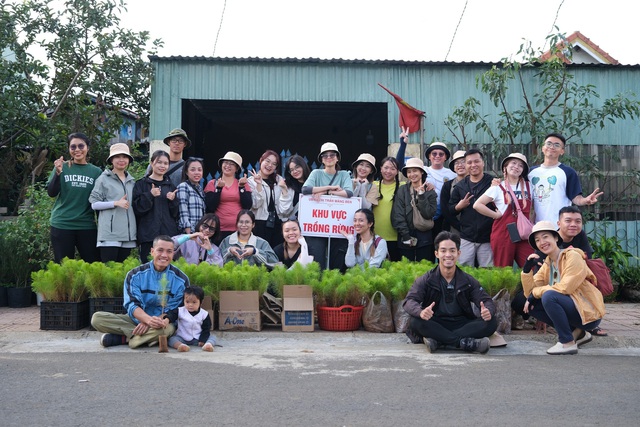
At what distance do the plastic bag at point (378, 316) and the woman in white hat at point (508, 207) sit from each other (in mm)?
1667

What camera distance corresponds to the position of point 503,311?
802 cm

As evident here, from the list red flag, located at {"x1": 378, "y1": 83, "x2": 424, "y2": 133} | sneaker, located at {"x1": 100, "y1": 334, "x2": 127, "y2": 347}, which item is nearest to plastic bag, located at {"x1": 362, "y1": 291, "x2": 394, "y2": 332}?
sneaker, located at {"x1": 100, "y1": 334, "x2": 127, "y2": 347}

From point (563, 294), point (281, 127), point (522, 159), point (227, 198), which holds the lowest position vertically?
point (563, 294)

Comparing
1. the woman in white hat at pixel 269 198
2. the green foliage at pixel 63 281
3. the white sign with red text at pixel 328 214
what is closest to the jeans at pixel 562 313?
the white sign with red text at pixel 328 214

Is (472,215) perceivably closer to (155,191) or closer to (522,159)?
(522,159)

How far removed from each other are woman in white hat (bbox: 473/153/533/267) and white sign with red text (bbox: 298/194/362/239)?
1666mm

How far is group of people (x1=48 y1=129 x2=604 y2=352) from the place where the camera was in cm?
856

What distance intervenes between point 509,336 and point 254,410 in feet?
13.3

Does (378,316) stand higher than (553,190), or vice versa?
(553,190)

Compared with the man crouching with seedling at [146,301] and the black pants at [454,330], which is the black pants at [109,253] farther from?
the black pants at [454,330]

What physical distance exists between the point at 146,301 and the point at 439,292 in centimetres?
301

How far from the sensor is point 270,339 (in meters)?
7.73

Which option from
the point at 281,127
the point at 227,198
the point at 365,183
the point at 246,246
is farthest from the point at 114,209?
the point at 281,127

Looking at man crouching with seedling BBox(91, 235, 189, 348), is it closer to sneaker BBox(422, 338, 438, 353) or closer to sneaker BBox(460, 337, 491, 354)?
sneaker BBox(422, 338, 438, 353)
